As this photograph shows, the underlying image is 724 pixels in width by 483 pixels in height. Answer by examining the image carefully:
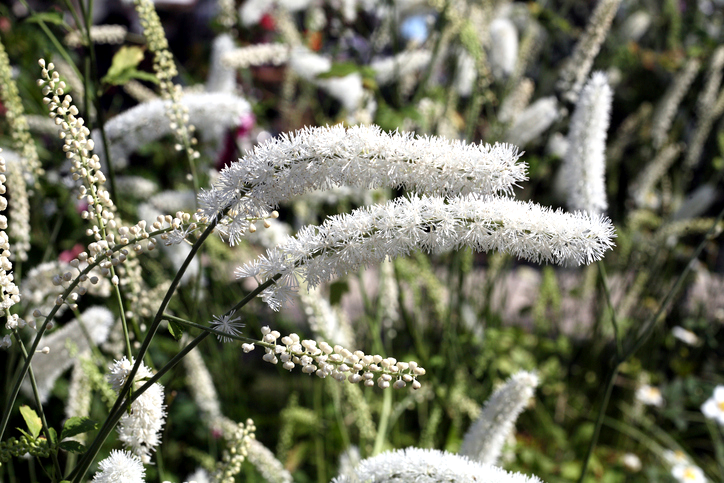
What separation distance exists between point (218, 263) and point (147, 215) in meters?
0.34

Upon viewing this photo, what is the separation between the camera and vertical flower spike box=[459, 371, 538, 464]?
104 centimetres

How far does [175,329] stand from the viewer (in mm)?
676

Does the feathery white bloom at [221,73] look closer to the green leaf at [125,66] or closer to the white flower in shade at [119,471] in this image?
the green leaf at [125,66]

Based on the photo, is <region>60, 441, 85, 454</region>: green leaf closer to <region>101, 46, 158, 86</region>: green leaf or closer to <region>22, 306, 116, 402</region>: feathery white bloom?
<region>22, 306, 116, 402</region>: feathery white bloom

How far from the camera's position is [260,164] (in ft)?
2.14

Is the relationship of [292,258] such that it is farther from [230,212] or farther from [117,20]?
[117,20]

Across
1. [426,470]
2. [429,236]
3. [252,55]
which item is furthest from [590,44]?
[426,470]

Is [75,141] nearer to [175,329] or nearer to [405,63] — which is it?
[175,329]

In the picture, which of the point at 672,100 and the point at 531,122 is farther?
the point at 672,100

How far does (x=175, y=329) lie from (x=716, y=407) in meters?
1.84

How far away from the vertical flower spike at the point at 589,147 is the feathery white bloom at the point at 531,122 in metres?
A: 0.73

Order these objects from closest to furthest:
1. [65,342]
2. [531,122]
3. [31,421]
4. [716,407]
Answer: [31,421] < [65,342] < [716,407] < [531,122]

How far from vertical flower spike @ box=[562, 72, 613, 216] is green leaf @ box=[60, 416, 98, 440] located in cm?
100

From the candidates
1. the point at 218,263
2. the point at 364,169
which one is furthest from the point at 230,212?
the point at 218,263
